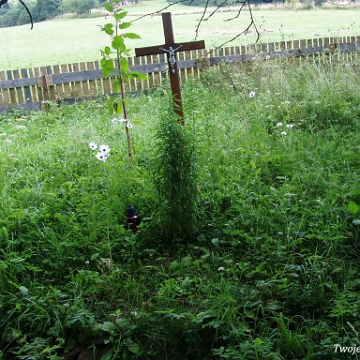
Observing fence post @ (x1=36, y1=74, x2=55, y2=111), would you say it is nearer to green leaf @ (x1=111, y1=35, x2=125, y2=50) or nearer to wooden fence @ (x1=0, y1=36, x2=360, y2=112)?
wooden fence @ (x1=0, y1=36, x2=360, y2=112)

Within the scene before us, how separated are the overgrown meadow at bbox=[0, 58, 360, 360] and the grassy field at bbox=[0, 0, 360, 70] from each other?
15.4 meters

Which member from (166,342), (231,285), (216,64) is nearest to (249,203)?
(231,285)

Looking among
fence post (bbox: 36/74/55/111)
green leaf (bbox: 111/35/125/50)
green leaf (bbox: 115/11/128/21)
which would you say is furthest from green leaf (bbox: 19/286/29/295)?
fence post (bbox: 36/74/55/111)

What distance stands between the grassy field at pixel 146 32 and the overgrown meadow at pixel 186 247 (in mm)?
15354

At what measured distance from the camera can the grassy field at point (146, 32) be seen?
21031mm

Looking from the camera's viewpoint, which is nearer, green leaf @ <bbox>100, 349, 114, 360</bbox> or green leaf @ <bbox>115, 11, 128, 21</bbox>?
green leaf @ <bbox>100, 349, 114, 360</bbox>

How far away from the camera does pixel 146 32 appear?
88.0 ft

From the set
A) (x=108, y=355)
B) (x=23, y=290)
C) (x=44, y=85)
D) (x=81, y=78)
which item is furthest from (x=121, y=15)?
(x=81, y=78)

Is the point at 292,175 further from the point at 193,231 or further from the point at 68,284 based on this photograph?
the point at 68,284

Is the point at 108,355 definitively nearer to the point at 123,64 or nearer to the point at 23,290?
the point at 23,290

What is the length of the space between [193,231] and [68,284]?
112 centimetres

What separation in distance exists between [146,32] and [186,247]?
81.2 feet

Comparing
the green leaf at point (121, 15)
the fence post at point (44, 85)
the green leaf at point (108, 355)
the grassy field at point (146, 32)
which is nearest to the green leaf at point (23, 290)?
the green leaf at point (108, 355)

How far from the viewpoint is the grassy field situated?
2103 cm
